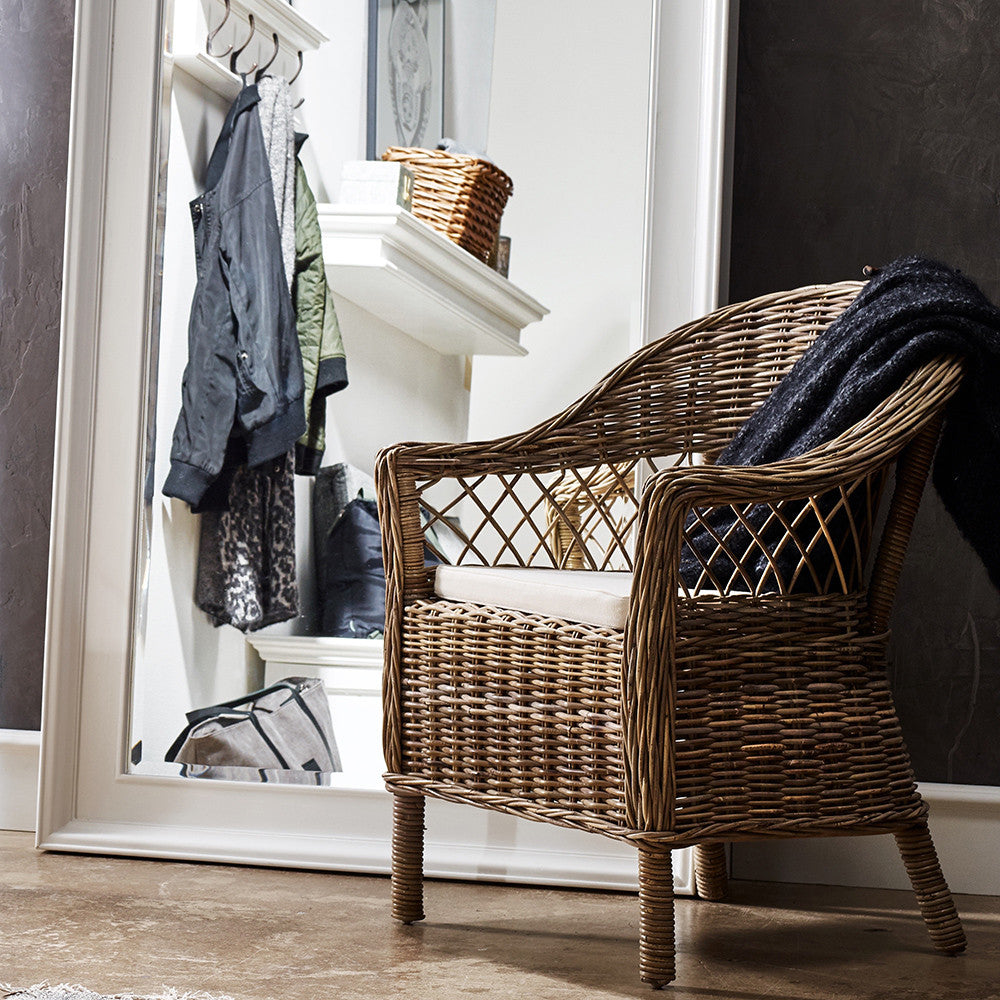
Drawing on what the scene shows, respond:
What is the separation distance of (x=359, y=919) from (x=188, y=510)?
73cm

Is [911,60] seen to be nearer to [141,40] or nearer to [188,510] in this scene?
[141,40]

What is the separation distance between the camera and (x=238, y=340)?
198cm

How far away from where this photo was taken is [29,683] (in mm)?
2125

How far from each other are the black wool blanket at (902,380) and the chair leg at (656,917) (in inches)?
13.7

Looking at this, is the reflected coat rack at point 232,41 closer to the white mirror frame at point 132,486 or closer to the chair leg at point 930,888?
the white mirror frame at point 132,486

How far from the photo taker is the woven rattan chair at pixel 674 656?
1.29 m

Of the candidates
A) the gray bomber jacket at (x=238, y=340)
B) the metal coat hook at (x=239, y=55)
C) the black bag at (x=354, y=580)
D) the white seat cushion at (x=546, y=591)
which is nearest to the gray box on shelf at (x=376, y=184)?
the gray bomber jacket at (x=238, y=340)

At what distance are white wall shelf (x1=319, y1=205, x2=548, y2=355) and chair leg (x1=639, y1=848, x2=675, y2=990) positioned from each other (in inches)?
34.5

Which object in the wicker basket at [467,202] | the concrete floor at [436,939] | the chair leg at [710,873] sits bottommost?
the concrete floor at [436,939]

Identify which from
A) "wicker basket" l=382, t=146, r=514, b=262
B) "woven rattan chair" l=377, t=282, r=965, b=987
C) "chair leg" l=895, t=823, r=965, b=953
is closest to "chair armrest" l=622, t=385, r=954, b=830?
"woven rattan chair" l=377, t=282, r=965, b=987

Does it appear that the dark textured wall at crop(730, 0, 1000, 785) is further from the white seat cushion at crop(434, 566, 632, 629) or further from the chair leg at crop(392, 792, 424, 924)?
the chair leg at crop(392, 792, 424, 924)

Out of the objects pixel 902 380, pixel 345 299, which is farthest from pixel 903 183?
pixel 345 299

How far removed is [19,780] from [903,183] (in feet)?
5.75

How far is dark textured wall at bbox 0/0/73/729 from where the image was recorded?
2.13 metres
